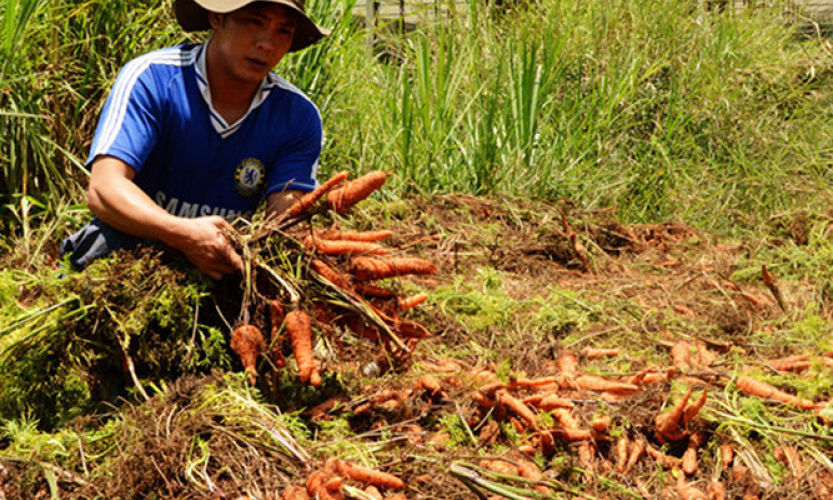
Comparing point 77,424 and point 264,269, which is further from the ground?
point 264,269

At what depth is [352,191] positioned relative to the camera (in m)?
2.57

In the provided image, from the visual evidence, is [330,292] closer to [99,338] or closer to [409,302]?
[409,302]

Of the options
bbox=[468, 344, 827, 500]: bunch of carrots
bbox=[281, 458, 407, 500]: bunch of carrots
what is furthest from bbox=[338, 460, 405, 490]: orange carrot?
bbox=[468, 344, 827, 500]: bunch of carrots

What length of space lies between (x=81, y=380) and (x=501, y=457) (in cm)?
122

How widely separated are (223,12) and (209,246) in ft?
2.68

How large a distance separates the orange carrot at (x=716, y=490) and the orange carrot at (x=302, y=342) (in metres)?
1.08

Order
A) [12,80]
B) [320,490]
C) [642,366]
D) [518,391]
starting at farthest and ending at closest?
[12,80] < [642,366] < [518,391] < [320,490]

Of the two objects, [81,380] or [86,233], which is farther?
[86,233]

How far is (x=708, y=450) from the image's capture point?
7.97ft

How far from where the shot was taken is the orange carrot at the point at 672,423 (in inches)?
93.4

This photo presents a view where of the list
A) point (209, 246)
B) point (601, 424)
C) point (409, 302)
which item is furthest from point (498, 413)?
point (209, 246)

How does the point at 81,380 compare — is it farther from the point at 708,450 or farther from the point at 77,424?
the point at 708,450

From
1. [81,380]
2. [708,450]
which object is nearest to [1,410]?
[81,380]

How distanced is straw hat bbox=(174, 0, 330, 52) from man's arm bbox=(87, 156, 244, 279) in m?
0.61
